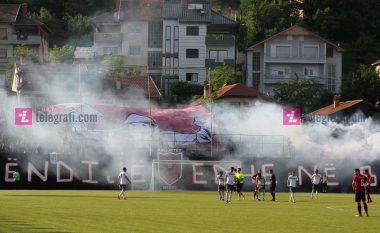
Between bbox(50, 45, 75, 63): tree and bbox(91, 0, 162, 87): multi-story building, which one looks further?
bbox(91, 0, 162, 87): multi-story building

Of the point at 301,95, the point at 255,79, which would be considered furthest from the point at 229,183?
the point at 255,79

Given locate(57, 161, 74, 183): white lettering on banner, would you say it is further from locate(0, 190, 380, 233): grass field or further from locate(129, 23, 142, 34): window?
locate(129, 23, 142, 34): window

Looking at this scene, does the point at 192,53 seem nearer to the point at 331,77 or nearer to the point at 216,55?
the point at 216,55

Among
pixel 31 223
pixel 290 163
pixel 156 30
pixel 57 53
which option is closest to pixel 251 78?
pixel 156 30

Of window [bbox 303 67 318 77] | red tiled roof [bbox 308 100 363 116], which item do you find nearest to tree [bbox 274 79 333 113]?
red tiled roof [bbox 308 100 363 116]

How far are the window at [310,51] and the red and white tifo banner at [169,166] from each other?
48.8 metres

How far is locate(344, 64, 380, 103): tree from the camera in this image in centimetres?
11112

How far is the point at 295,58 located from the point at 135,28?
21.9 m

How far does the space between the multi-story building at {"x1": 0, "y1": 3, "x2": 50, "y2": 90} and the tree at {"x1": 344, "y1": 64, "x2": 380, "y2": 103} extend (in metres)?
41.8

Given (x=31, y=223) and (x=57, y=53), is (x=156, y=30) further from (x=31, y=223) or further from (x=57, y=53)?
(x=31, y=223)

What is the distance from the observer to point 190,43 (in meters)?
126

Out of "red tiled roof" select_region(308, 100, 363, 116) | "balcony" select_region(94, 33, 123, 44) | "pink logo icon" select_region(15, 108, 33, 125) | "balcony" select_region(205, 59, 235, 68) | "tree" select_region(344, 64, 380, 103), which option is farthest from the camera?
"balcony" select_region(94, 33, 123, 44)

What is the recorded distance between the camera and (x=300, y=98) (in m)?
105

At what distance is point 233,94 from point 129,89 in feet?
40.2
